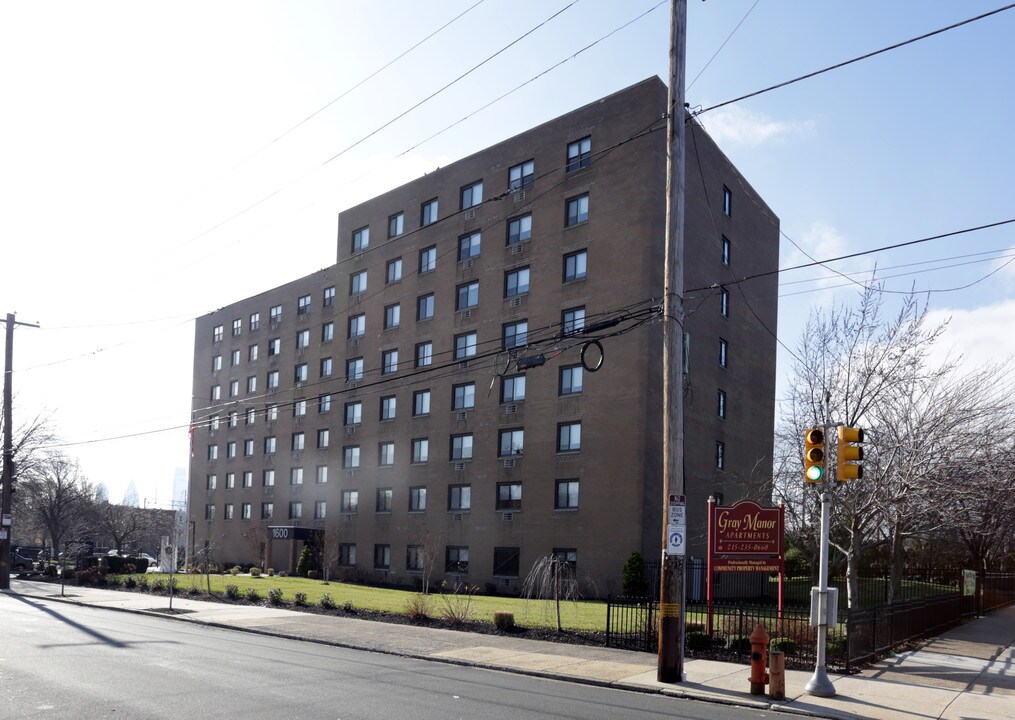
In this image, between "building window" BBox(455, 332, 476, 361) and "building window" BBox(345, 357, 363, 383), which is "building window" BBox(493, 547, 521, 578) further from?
"building window" BBox(345, 357, 363, 383)

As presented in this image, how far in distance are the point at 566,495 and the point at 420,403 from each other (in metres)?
11.9

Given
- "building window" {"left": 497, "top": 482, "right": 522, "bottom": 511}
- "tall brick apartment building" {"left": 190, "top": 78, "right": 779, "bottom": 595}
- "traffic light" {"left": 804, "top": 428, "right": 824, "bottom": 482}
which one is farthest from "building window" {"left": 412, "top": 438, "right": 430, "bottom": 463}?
"traffic light" {"left": 804, "top": 428, "right": 824, "bottom": 482}

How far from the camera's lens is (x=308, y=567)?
5288 cm

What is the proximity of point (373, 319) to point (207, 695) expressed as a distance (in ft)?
134

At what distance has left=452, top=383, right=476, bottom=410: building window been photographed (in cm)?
4447

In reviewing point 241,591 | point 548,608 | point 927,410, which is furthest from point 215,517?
point 927,410

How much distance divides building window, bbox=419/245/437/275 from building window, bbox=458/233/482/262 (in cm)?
214

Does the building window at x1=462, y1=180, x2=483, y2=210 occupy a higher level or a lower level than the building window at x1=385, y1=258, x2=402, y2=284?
higher

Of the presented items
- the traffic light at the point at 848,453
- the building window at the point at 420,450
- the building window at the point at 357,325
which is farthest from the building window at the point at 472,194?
the traffic light at the point at 848,453

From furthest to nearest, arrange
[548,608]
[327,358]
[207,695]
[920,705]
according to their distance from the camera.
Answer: [327,358]
[548,608]
[920,705]
[207,695]

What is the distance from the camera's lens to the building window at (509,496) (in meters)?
41.2

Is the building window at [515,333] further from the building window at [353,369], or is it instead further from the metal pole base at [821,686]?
the metal pole base at [821,686]

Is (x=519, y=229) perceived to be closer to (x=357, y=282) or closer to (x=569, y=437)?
(x=569, y=437)

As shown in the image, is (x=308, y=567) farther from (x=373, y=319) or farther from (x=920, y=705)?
(x=920, y=705)
